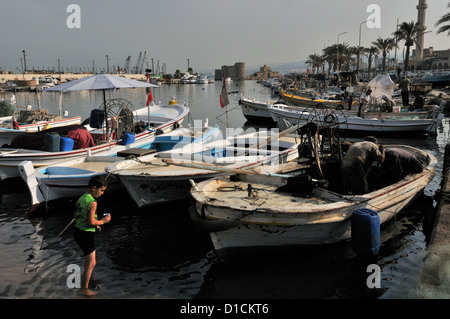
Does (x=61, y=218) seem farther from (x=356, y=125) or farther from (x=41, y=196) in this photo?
(x=356, y=125)

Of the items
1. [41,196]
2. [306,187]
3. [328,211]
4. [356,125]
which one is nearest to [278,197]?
[306,187]

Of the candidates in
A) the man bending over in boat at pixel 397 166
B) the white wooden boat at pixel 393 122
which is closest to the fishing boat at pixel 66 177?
the man bending over in boat at pixel 397 166

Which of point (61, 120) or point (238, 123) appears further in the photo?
point (238, 123)

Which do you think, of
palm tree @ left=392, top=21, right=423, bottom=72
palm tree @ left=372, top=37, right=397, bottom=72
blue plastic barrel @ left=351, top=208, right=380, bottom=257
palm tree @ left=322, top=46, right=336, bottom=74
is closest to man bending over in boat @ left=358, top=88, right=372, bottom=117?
blue plastic barrel @ left=351, top=208, right=380, bottom=257

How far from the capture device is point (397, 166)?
33.3 ft

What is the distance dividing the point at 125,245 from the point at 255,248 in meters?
3.31

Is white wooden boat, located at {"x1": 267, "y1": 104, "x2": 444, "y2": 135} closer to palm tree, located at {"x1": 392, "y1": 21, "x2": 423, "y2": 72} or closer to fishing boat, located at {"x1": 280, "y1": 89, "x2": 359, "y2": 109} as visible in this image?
fishing boat, located at {"x1": 280, "y1": 89, "x2": 359, "y2": 109}

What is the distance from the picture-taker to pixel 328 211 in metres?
7.39

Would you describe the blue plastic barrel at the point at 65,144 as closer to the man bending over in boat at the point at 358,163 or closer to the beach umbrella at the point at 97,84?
the beach umbrella at the point at 97,84

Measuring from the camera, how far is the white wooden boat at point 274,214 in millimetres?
7168

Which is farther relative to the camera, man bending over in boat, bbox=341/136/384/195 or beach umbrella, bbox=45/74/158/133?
beach umbrella, bbox=45/74/158/133

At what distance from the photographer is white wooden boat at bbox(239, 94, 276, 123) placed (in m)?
31.6

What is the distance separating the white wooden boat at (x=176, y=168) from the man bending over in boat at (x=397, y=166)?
11.6 feet

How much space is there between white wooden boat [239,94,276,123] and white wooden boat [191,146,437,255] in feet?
76.1
